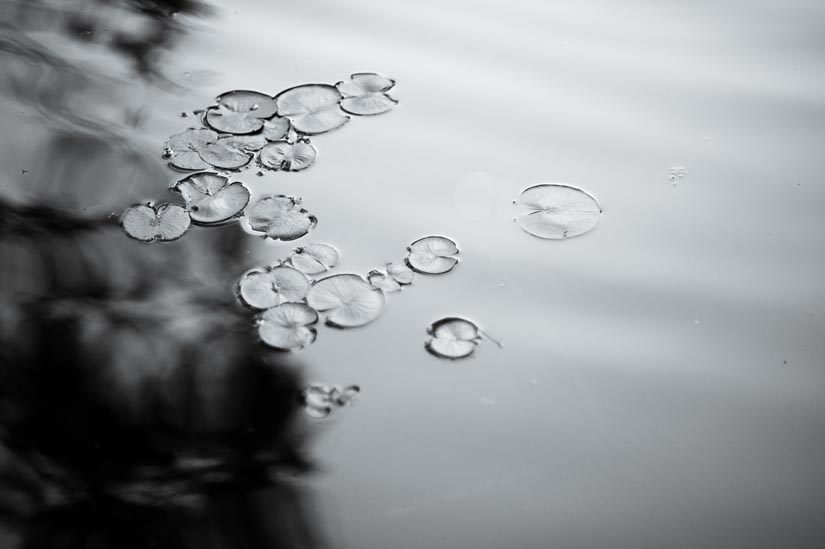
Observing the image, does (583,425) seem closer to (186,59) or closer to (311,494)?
(311,494)

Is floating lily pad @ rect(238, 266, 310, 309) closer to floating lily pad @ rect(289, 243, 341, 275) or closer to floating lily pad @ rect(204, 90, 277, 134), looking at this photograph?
floating lily pad @ rect(289, 243, 341, 275)

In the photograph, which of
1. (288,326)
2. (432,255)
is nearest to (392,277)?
(432,255)

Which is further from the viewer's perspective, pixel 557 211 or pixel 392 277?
pixel 557 211

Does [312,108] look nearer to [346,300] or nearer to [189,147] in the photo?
[189,147]

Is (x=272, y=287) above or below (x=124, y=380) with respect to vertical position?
above

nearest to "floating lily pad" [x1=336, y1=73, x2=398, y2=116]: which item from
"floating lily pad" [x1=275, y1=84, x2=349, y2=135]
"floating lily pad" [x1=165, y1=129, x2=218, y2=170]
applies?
"floating lily pad" [x1=275, y1=84, x2=349, y2=135]

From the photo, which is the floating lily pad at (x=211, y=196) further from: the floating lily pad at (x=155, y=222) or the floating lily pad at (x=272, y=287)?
the floating lily pad at (x=272, y=287)
